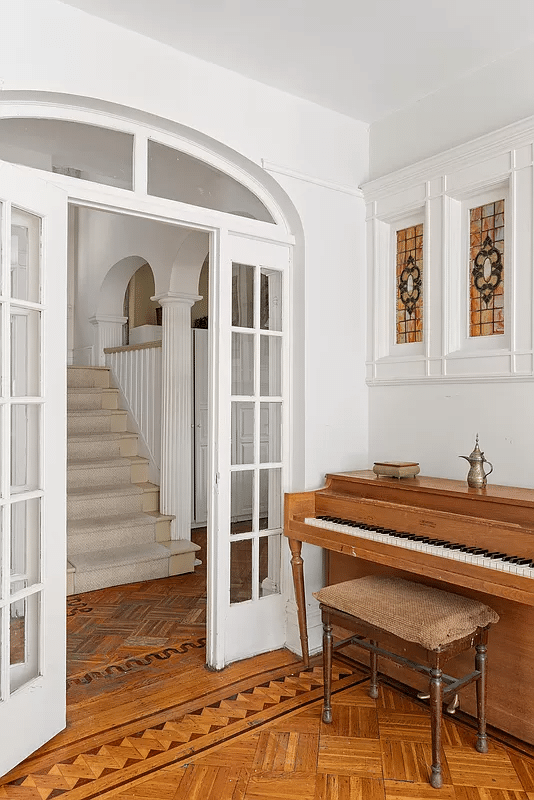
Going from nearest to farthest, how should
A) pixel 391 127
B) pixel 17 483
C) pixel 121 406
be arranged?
pixel 17 483 → pixel 391 127 → pixel 121 406

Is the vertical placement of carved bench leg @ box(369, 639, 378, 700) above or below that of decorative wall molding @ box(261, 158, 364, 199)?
below

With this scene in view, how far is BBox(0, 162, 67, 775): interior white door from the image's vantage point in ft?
7.94

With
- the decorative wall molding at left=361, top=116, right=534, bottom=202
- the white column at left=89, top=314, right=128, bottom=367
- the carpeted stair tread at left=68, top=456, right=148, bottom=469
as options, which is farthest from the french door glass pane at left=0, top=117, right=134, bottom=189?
the white column at left=89, top=314, right=128, bottom=367

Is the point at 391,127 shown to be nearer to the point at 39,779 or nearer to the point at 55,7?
the point at 55,7

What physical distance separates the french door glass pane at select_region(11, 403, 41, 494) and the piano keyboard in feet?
4.52

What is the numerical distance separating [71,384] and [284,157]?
3978 millimetres

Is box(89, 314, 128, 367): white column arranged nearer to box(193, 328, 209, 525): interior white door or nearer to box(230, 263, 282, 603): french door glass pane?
box(193, 328, 209, 525): interior white door

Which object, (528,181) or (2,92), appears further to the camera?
(528,181)

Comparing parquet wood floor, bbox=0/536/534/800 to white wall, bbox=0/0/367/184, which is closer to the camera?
parquet wood floor, bbox=0/536/534/800

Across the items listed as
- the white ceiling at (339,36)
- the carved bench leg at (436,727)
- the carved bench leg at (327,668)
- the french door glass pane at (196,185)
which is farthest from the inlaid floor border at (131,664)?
the white ceiling at (339,36)

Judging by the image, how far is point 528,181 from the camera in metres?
2.94

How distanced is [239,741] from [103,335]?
5.53 m

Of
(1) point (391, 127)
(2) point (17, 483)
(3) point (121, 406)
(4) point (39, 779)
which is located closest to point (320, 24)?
(1) point (391, 127)

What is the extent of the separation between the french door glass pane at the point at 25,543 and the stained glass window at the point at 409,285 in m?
2.21
